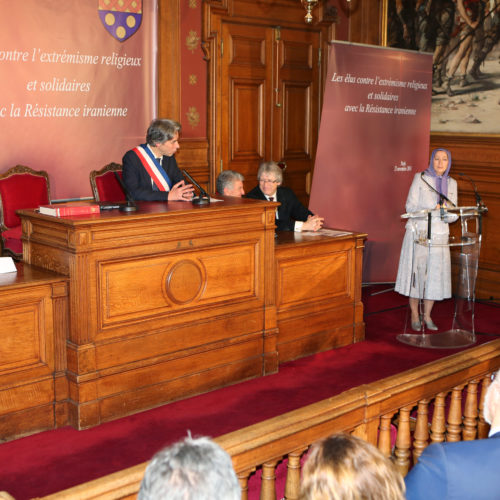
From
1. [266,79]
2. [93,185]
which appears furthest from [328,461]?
[266,79]

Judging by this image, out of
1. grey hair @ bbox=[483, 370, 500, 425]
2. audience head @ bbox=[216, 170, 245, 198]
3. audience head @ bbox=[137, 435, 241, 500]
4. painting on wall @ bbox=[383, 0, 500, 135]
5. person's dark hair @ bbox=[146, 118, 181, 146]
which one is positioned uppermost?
painting on wall @ bbox=[383, 0, 500, 135]

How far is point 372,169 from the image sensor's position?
6898mm

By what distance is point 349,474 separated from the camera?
150 centimetres

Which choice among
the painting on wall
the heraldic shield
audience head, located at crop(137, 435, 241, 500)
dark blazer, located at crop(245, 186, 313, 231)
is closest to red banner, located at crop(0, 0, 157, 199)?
the heraldic shield

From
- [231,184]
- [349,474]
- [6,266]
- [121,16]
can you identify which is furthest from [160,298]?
[121,16]

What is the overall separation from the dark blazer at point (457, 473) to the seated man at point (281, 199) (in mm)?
3547

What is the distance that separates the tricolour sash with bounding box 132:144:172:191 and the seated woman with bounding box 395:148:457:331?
1.86 metres

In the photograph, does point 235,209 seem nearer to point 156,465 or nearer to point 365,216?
point 365,216

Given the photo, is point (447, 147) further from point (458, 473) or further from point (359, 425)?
point (458, 473)

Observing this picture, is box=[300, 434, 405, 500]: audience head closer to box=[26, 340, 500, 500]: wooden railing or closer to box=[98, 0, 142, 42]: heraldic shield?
box=[26, 340, 500, 500]: wooden railing

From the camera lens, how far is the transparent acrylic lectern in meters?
5.38

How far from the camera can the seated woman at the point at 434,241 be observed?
5543 millimetres

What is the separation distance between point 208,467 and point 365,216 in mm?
5724

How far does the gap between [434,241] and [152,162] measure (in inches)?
83.7
